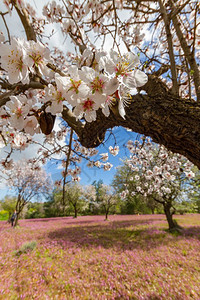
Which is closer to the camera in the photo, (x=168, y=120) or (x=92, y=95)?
(x=92, y=95)

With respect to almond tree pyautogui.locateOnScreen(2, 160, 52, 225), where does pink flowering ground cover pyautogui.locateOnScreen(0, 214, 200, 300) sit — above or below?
below

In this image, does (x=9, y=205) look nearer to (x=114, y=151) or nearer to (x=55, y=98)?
(x=114, y=151)

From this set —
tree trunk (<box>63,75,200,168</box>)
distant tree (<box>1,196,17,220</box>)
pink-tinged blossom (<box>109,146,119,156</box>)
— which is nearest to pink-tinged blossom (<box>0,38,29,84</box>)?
tree trunk (<box>63,75,200,168</box>)

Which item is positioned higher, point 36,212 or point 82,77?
point 82,77

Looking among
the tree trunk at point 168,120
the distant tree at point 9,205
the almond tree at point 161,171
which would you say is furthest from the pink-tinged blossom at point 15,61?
the distant tree at point 9,205

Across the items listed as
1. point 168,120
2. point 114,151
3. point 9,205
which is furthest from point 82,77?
point 9,205

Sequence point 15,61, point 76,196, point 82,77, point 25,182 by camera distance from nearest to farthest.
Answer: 1. point 82,77
2. point 15,61
3. point 25,182
4. point 76,196

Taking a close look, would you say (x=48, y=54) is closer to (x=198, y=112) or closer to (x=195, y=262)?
(x=198, y=112)

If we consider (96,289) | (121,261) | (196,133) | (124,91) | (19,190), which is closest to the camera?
(124,91)

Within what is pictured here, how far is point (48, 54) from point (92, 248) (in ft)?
24.6

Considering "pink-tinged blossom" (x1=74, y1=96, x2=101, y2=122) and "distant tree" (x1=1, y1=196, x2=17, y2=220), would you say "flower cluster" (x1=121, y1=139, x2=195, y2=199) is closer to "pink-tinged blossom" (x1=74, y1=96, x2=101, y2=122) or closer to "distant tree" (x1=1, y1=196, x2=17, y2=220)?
"pink-tinged blossom" (x1=74, y1=96, x2=101, y2=122)

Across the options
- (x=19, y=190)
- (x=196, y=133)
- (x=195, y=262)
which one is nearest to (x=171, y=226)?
(x=195, y=262)

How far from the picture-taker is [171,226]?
30.9 ft

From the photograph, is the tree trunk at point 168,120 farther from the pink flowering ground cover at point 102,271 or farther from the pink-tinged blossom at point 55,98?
the pink flowering ground cover at point 102,271
